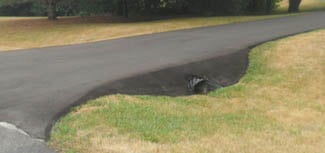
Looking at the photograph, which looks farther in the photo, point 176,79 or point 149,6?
point 149,6

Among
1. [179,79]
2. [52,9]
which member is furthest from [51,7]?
[179,79]

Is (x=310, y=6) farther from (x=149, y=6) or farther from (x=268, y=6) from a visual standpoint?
(x=149, y=6)

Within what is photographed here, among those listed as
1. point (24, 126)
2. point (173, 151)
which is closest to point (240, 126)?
point (173, 151)

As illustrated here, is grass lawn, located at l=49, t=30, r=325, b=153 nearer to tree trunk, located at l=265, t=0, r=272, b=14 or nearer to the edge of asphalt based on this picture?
the edge of asphalt

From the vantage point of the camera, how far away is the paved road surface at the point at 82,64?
247 inches

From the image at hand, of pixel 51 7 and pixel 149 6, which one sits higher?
pixel 51 7

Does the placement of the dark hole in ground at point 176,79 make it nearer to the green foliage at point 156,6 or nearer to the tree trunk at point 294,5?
the green foliage at point 156,6

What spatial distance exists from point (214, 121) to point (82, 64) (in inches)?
162

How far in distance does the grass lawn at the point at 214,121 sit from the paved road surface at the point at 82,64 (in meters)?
0.45

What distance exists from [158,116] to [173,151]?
150cm

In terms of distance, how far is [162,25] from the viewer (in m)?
19.0

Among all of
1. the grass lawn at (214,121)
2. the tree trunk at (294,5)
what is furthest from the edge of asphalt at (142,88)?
the tree trunk at (294,5)

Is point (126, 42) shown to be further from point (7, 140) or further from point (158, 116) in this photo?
point (7, 140)

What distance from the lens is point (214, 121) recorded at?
6773mm
